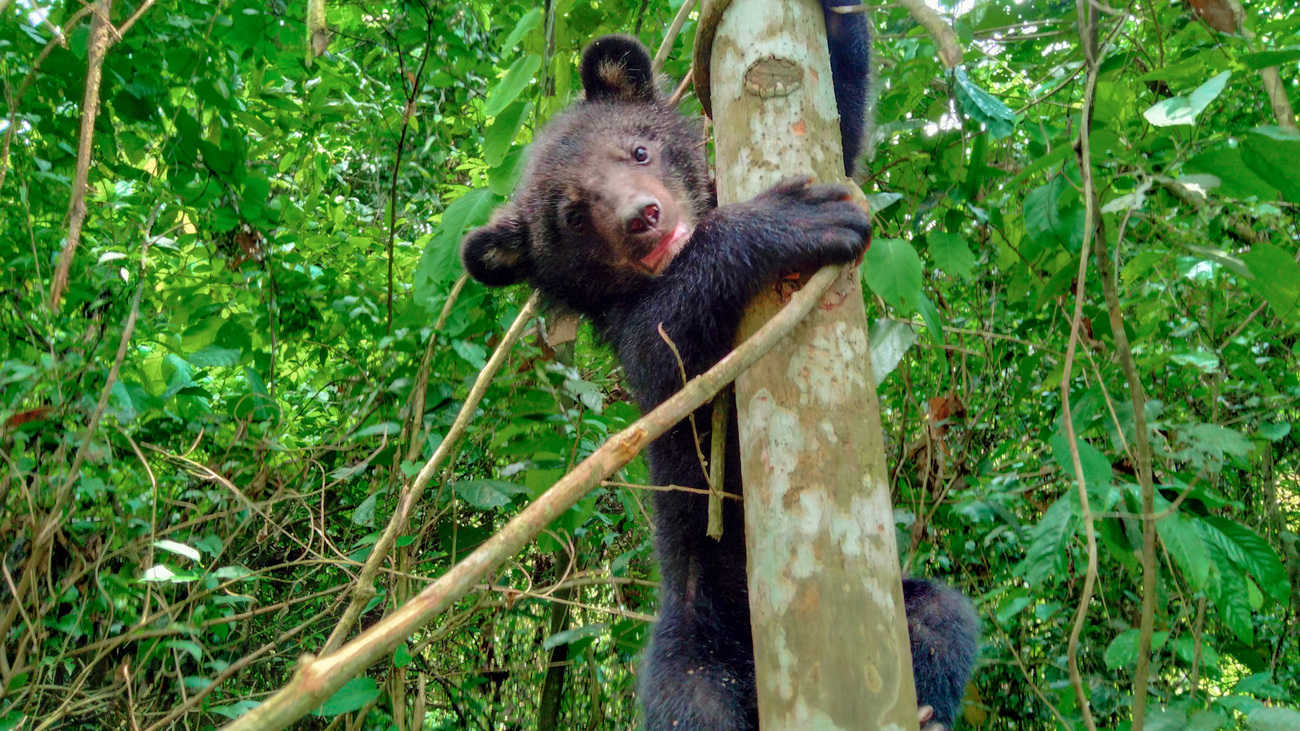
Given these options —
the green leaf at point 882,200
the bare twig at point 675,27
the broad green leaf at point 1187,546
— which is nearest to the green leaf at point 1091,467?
the broad green leaf at point 1187,546

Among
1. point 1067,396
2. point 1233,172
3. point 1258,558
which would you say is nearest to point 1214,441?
point 1258,558

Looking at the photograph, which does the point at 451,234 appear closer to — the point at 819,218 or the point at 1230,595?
the point at 819,218

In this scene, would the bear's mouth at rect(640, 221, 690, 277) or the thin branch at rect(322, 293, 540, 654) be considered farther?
the bear's mouth at rect(640, 221, 690, 277)

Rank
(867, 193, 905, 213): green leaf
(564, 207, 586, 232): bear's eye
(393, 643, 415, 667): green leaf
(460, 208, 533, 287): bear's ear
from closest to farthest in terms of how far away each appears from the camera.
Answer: (867, 193, 905, 213): green leaf → (460, 208, 533, 287): bear's ear → (564, 207, 586, 232): bear's eye → (393, 643, 415, 667): green leaf

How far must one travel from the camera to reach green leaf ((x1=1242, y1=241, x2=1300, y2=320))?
239cm

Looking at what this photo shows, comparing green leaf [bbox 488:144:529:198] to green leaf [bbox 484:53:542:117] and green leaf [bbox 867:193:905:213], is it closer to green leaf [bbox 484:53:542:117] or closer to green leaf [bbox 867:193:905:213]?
green leaf [bbox 484:53:542:117]

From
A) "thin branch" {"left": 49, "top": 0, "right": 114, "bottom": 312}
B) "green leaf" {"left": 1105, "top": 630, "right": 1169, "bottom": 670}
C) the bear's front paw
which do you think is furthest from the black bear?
"thin branch" {"left": 49, "top": 0, "right": 114, "bottom": 312}

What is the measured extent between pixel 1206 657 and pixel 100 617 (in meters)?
5.57

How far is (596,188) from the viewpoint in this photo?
12.6 ft

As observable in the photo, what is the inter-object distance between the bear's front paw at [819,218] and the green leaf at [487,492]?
2.01 metres

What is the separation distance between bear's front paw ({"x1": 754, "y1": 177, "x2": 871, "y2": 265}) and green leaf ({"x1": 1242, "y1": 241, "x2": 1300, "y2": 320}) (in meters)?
1.16

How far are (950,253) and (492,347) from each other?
8.34 feet

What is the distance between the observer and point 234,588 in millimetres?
5266

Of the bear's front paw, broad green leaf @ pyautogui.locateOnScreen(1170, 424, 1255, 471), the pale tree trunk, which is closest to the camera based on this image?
the pale tree trunk
